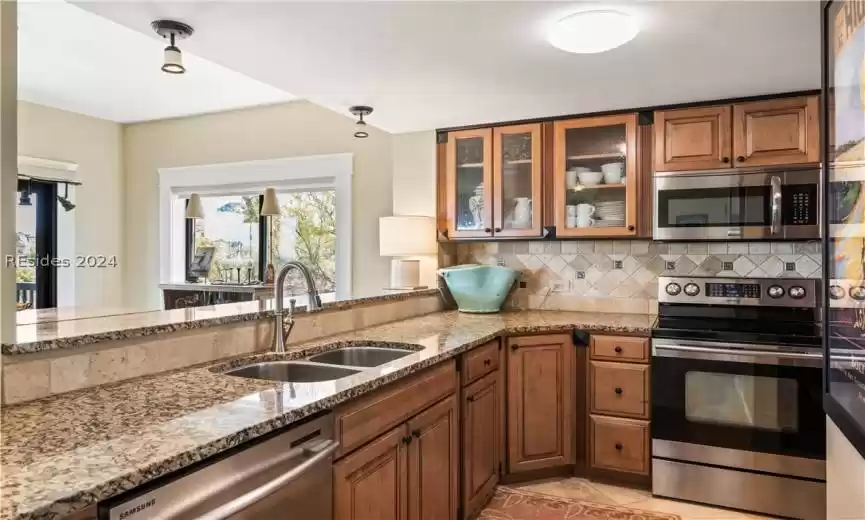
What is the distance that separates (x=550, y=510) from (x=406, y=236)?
1750 mm

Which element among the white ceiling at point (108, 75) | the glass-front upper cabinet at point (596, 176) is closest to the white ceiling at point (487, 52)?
the glass-front upper cabinet at point (596, 176)

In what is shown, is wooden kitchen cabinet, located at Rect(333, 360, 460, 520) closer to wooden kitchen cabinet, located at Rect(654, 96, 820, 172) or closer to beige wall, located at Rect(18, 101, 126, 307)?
wooden kitchen cabinet, located at Rect(654, 96, 820, 172)

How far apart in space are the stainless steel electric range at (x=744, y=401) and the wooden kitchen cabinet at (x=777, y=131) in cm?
64

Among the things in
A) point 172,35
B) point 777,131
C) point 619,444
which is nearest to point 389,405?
point 172,35

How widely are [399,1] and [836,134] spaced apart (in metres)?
1.33

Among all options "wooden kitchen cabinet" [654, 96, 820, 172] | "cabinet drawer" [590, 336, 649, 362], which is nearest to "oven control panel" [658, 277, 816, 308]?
"cabinet drawer" [590, 336, 649, 362]

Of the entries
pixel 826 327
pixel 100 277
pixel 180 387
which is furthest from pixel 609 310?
pixel 100 277

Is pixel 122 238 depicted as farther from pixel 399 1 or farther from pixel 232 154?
pixel 399 1

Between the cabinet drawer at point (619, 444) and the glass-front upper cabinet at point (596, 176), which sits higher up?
the glass-front upper cabinet at point (596, 176)

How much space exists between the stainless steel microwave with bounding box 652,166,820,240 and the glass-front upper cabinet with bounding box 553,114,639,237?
188 millimetres

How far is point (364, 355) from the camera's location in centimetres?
231

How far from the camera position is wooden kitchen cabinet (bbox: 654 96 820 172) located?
9.04 feet

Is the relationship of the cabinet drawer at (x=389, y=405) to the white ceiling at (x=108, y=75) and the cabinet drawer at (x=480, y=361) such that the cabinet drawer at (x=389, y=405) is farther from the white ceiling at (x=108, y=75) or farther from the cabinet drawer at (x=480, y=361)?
the white ceiling at (x=108, y=75)

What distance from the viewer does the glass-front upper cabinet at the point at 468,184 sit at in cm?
347
